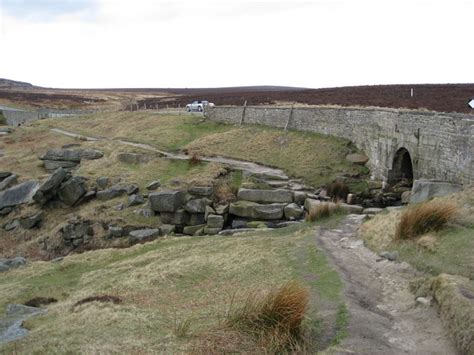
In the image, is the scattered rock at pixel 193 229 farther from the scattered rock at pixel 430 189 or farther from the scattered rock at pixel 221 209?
the scattered rock at pixel 430 189

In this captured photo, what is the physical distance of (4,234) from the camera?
27.3 metres

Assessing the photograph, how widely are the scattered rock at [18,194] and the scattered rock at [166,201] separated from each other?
9.04 m

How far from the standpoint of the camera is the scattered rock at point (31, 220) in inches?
1082

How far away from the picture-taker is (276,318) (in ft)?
26.3

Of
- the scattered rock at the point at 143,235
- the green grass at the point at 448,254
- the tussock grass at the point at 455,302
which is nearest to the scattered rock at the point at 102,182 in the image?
the scattered rock at the point at 143,235

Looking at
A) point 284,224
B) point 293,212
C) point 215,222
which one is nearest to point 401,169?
point 293,212

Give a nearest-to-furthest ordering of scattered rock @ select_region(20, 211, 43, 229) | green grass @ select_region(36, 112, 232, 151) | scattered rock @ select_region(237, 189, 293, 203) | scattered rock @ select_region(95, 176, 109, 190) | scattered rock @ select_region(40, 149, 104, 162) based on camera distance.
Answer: scattered rock @ select_region(237, 189, 293, 203), scattered rock @ select_region(20, 211, 43, 229), scattered rock @ select_region(95, 176, 109, 190), scattered rock @ select_region(40, 149, 104, 162), green grass @ select_region(36, 112, 232, 151)

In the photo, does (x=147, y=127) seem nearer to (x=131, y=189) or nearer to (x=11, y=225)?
(x=131, y=189)

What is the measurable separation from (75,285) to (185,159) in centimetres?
1672

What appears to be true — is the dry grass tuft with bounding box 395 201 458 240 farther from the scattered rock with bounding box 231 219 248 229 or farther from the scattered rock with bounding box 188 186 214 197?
the scattered rock with bounding box 188 186 214 197

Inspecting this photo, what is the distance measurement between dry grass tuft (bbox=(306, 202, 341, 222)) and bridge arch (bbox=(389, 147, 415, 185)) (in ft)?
15.1

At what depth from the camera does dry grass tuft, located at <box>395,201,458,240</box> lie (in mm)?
12867

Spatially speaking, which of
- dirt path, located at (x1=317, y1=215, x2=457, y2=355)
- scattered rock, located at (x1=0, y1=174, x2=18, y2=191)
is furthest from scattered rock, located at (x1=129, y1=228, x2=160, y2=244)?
scattered rock, located at (x1=0, y1=174, x2=18, y2=191)

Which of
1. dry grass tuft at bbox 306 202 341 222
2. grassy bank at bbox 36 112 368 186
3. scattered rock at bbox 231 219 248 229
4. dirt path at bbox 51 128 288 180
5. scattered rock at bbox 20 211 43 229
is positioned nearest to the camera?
dry grass tuft at bbox 306 202 341 222
